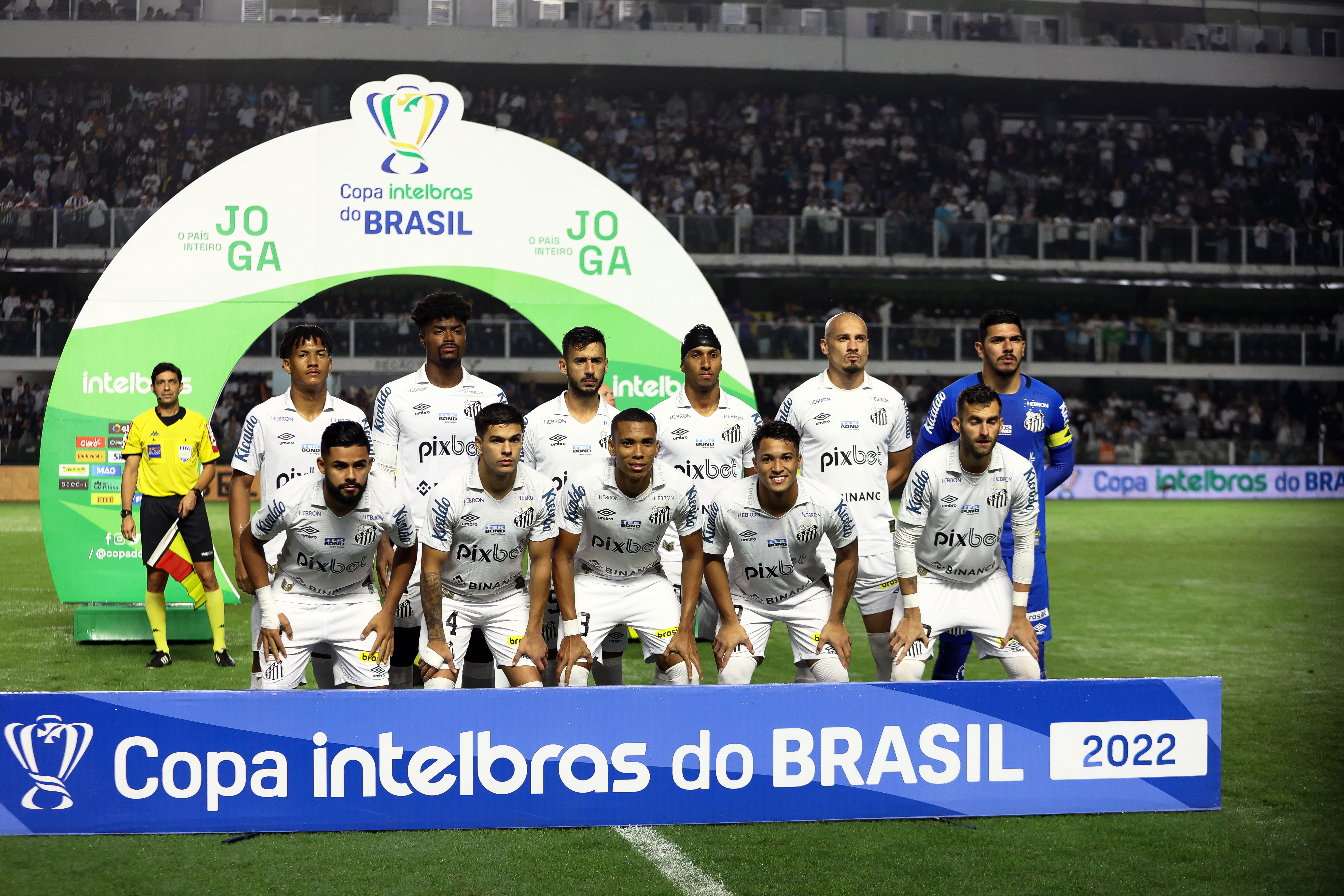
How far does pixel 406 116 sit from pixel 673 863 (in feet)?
20.2

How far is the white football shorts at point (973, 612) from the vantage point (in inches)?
229

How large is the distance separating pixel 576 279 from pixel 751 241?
19.4 m

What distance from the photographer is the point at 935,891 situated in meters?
4.28

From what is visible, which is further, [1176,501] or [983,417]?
[1176,501]

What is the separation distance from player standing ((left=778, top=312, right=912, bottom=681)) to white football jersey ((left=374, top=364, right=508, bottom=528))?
5.57 feet

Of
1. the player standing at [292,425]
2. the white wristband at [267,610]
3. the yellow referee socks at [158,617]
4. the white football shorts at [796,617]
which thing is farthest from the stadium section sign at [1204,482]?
the white wristband at [267,610]

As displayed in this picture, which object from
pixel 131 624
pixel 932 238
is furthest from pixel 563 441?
pixel 932 238

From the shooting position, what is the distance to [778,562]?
19.2 feet

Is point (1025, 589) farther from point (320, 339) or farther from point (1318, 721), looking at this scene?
point (320, 339)

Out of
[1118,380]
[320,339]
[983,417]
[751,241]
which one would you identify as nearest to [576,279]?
[320,339]

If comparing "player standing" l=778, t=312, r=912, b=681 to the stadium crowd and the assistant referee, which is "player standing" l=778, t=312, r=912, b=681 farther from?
the stadium crowd

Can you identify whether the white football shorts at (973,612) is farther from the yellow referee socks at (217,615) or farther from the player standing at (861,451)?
the yellow referee socks at (217,615)

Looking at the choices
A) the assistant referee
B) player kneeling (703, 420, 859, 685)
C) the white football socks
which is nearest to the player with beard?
player kneeling (703, 420, 859, 685)

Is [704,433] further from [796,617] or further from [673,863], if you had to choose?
[673,863]
